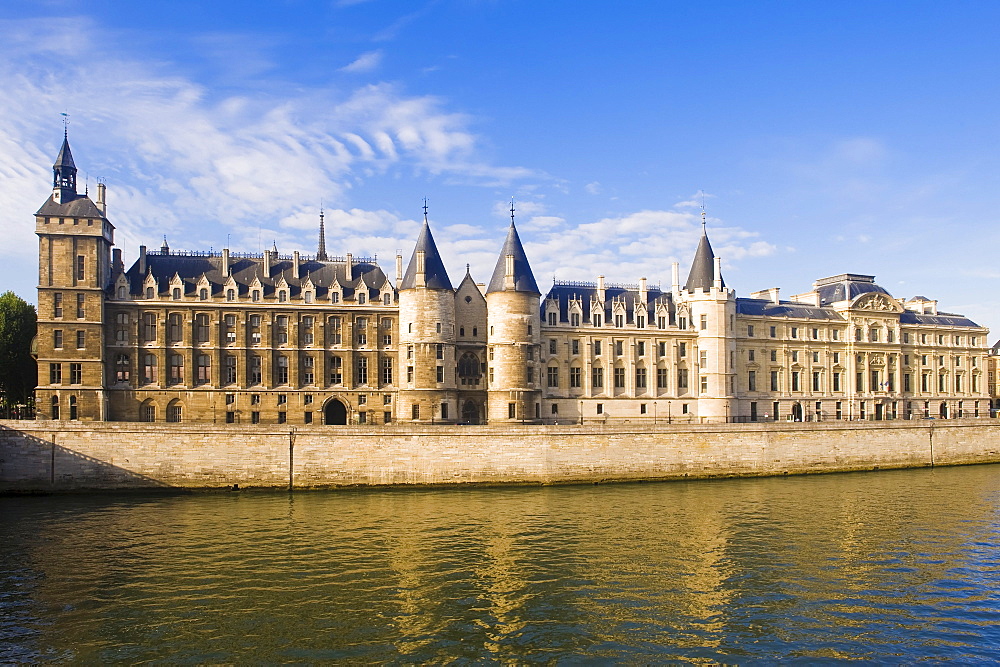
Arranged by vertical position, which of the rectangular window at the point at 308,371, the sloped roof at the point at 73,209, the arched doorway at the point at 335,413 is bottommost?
the arched doorway at the point at 335,413

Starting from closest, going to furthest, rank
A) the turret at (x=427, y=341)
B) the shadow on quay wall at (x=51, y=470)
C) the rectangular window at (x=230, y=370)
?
the shadow on quay wall at (x=51, y=470) < the turret at (x=427, y=341) < the rectangular window at (x=230, y=370)

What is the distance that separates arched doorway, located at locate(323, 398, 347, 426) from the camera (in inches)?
2731

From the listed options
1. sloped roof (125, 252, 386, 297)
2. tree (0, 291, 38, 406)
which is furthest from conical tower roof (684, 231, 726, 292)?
tree (0, 291, 38, 406)

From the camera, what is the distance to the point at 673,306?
79.2 meters

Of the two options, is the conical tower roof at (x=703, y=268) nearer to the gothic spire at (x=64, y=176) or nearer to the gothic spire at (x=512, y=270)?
the gothic spire at (x=512, y=270)

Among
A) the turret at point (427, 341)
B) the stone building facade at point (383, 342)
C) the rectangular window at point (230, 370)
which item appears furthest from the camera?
the rectangular window at point (230, 370)

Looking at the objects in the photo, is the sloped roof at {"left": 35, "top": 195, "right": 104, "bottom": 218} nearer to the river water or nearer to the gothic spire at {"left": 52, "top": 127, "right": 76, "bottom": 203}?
the gothic spire at {"left": 52, "top": 127, "right": 76, "bottom": 203}

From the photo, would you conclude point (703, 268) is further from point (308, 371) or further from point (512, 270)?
point (308, 371)

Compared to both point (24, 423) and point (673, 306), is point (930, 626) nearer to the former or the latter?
point (24, 423)

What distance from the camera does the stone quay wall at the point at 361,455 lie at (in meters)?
50.2

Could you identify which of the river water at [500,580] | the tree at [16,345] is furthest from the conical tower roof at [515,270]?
the tree at [16,345]

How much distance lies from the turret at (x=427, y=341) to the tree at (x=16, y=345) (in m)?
34.5

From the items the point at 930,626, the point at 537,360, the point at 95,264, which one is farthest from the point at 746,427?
the point at 95,264

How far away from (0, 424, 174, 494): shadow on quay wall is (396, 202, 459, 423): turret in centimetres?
2174
